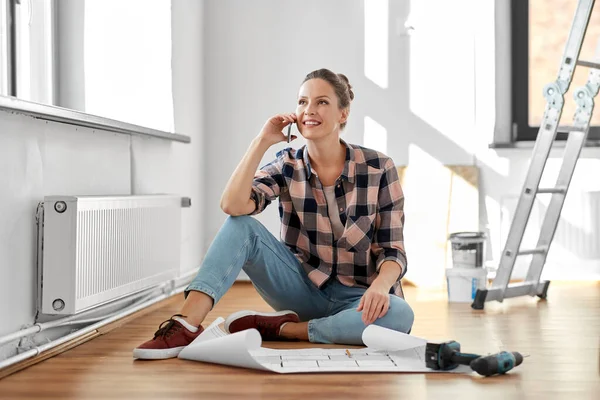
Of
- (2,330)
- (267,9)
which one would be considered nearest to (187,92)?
(267,9)

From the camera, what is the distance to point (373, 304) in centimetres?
234

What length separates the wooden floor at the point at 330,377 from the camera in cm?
186

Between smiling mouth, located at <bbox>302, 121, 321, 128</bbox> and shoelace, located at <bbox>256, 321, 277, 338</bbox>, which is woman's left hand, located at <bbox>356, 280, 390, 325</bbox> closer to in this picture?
shoelace, located at <bbox>256, 321, 277, 338</bbox>

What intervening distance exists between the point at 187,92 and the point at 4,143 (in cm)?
213

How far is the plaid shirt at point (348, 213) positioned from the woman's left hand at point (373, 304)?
0.19m

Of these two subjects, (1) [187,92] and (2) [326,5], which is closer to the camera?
(1) [187,92]

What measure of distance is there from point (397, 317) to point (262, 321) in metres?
0.44

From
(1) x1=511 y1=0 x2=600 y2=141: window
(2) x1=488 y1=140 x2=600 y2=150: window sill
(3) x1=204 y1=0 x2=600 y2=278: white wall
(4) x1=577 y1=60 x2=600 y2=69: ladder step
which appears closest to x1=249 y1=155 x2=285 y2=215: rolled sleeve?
(4) x1=577 y1=60 x2=600 y2=69: ladder step

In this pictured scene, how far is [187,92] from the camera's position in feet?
14.3

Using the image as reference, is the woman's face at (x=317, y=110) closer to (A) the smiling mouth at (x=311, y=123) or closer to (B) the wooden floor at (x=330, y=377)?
(A) the smiling mouth at (x=311, y=123)

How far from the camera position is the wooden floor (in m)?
1.86

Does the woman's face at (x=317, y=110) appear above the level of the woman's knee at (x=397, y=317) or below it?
above

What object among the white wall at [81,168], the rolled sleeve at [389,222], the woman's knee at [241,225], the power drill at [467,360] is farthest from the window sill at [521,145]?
the power drill at [467,360]

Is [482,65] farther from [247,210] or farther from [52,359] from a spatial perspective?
[52,359]
